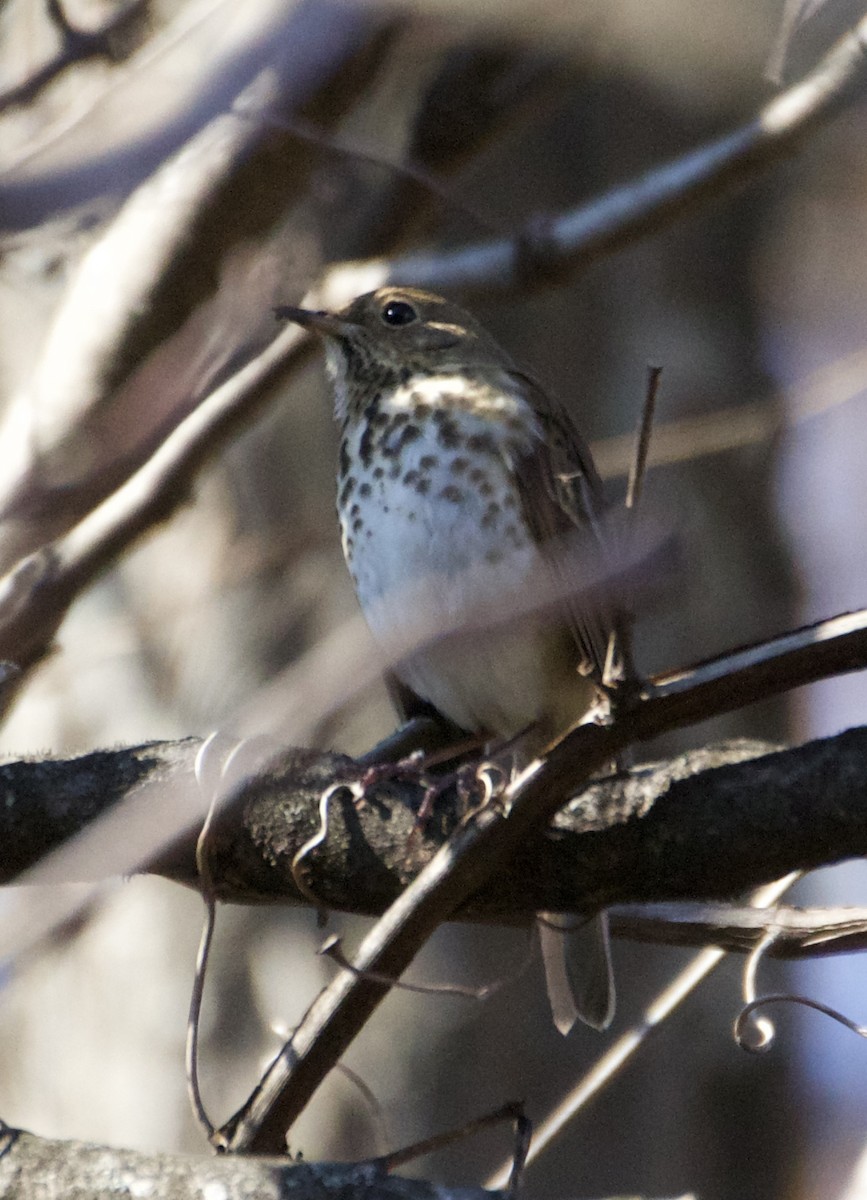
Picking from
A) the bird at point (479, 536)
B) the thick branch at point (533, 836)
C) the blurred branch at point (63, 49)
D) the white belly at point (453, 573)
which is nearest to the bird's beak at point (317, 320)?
the bird at point (479, 536)

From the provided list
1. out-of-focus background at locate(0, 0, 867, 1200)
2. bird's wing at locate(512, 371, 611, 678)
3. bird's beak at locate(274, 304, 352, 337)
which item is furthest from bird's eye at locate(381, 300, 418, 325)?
bird's wing at locate(512, 371, 611, 678)

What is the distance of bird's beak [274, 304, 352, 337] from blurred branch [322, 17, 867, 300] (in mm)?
414

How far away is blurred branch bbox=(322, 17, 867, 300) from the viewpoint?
2908 mm

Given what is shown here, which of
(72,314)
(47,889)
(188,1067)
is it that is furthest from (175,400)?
(188,1067)

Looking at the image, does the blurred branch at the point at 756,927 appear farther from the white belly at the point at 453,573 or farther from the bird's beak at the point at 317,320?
the bird's beak at the point at 317,320

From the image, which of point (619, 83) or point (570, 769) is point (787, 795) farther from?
point (619, 83)

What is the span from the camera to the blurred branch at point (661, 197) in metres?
2.91

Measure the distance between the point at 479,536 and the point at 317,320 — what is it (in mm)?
696

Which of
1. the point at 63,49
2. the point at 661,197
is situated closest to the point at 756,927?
the point at 661,197

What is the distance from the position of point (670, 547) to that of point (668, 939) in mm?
801

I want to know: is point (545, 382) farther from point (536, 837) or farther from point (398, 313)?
point (536, 837)

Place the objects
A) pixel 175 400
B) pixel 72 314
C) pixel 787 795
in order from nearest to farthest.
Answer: pixel 787 795 → pixel 175 400 → pixel 72 314

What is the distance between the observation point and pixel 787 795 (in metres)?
1.73

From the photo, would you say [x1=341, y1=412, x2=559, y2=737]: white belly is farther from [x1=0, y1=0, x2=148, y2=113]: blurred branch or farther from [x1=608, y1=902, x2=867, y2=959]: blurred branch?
[x1=0, y1=0, x2=148, y2=113]: blurred branch
